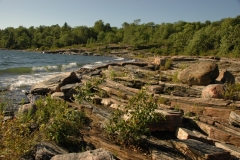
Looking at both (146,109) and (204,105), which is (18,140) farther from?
(204,105)

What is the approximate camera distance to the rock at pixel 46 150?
5449mm

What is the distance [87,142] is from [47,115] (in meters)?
1.63

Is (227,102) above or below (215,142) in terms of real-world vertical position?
above

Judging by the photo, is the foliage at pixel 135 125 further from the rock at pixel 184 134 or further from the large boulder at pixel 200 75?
the large boulder at pixel 200 75

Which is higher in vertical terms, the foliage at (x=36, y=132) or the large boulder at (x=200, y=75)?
the large boulder at (x=200, y=75)

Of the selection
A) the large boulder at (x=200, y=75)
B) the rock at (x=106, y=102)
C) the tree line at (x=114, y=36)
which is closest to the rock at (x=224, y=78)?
the large boulder at (x=200, y=75)

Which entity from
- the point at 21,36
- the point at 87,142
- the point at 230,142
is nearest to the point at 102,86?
the point at 87,142

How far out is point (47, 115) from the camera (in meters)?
7.36

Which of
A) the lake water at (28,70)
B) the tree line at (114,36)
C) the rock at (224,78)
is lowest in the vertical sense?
the lake water at (28,70)

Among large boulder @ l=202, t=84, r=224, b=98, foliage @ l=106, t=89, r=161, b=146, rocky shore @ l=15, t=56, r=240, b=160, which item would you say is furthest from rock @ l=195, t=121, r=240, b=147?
foliage @ l=106, t=89, r=161, b=146

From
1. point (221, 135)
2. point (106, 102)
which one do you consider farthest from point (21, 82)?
point (221, 135)

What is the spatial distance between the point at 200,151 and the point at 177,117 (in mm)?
1888

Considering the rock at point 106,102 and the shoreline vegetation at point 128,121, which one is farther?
the rock at point 106,102

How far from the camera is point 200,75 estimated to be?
37.1ft
